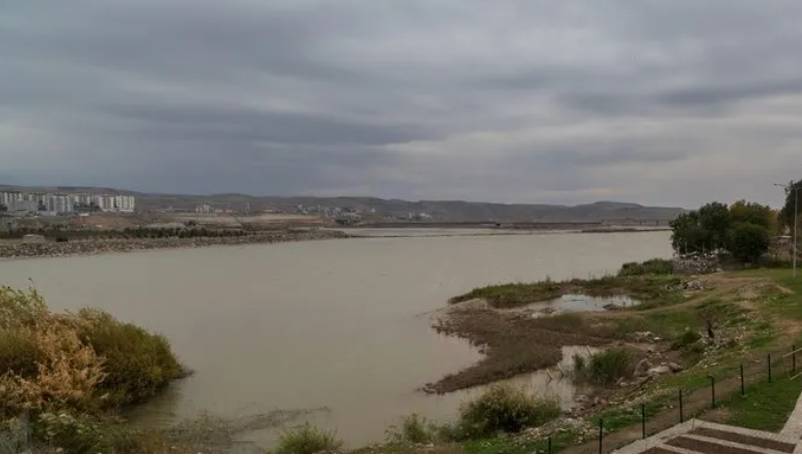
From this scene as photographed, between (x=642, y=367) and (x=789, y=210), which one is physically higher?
(x=789, y=210)

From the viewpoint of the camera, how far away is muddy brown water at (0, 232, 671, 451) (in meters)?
17.4

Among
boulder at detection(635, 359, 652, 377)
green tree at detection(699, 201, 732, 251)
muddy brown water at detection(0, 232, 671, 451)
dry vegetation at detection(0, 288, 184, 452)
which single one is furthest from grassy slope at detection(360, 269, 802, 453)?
green tree at detection(699, 201, 732, 251)

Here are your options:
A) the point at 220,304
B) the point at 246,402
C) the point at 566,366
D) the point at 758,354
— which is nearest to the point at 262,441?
the point at 246,402

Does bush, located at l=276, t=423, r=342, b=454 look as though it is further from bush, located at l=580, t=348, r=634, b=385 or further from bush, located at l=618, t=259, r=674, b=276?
bush, located at l=618, t=259, r=674, b=276

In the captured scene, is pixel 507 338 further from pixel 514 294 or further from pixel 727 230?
pixel 727 230

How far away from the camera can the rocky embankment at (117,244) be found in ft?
279

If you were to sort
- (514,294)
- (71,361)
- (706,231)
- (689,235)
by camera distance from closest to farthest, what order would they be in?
(71,361), (514,294), (706,231), (689,235)

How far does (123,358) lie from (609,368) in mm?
13742

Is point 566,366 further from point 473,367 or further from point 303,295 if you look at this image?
point 303,295

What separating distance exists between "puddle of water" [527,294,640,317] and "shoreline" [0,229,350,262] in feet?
224

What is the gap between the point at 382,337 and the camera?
91.4ft

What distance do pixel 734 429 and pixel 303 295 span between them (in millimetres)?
34837

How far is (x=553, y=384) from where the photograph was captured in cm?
1911

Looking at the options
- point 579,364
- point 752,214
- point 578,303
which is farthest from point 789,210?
point 579,364
